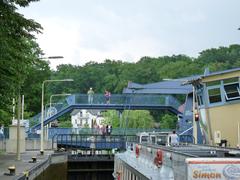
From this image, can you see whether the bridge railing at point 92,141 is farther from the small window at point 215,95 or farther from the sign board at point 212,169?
the sign board at point 212,169

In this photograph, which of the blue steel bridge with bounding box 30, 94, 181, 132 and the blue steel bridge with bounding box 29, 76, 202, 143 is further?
the blue steel bridge with bounding box 30, 94, 181, 132

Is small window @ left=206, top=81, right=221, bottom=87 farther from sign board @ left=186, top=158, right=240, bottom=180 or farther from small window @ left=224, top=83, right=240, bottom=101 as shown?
sign board @ left=186, top=158, right=240, bottom=180

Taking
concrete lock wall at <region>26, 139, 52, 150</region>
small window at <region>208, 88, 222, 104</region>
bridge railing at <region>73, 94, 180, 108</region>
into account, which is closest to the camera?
small window at <region>208, 88, 222, 104</region>

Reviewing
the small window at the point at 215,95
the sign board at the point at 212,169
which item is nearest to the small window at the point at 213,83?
the small window at the point at 215,95

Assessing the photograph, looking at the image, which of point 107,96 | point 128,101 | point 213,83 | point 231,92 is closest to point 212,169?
point 231,92

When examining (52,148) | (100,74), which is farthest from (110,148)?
(100,74)

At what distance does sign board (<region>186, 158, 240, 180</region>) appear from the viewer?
8.38 metres

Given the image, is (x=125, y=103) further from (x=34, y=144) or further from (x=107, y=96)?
(x=34, y=144)

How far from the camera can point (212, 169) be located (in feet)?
27.7

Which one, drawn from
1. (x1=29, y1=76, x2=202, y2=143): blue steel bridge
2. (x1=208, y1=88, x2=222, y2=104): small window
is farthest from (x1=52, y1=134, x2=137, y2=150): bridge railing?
(x1=208, y1=88, x2=222, y2=104): small window

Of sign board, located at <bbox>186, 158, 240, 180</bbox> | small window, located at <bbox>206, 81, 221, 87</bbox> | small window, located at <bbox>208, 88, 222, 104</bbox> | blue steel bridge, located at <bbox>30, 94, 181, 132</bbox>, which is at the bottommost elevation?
sign board, located at <bbox>186, 158, 240, 180</bbox>

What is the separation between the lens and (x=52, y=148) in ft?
191

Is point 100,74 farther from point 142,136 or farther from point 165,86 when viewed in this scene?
point 142,136

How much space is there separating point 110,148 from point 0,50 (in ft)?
125
